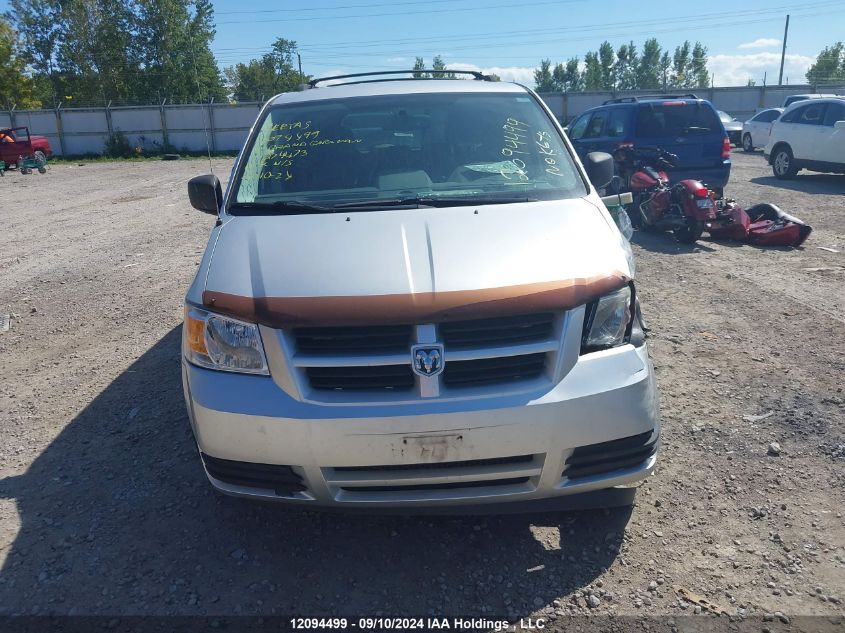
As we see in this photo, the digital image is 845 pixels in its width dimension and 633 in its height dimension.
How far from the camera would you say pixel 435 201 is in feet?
10.8

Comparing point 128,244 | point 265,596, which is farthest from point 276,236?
point 128,244

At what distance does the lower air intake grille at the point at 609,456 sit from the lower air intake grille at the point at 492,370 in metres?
0.34

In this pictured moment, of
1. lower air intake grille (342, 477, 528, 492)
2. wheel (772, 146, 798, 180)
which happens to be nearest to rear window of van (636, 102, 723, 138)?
wheel (772, 146, 798, 180)

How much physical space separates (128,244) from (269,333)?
25.5 ft

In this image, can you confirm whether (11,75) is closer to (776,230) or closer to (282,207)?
(776,230)

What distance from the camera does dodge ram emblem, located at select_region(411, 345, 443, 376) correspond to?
2.44 metres

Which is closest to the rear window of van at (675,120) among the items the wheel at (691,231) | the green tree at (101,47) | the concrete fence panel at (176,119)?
the wheel at (691,231)

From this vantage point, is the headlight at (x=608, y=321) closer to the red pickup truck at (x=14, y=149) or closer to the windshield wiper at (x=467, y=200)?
the windshield wiper at (x=467, y=200)

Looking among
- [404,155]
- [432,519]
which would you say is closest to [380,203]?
[404,155]

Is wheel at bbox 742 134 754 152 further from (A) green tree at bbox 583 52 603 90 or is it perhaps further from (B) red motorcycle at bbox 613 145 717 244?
(A) green tree at bbox 583 52 603 90

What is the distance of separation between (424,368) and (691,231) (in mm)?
6930

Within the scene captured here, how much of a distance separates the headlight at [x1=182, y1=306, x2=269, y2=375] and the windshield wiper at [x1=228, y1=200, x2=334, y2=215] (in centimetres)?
79

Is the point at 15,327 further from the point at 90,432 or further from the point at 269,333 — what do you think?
the point at 269,333

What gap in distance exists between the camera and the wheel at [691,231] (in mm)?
8344
